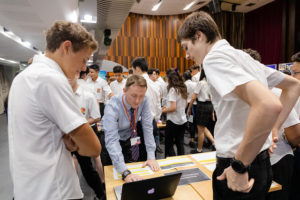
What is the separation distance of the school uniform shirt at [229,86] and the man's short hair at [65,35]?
56 cm

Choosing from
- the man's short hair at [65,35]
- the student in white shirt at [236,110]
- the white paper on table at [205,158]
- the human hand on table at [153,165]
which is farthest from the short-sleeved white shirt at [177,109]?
the man's short hair at [65,35]

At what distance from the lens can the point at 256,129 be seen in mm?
583

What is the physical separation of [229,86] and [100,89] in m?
3.83

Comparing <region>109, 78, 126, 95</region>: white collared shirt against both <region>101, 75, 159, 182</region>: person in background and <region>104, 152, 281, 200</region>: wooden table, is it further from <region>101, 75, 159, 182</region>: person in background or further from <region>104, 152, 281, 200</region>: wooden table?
<region>104, 152, 281, 200</region>: wooden table

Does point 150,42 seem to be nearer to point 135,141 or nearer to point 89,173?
point 89,173

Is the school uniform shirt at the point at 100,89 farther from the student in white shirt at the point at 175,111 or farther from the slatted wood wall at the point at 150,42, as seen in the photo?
the slatted wood wall at the point at 150,42

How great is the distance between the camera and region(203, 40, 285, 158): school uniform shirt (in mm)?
634

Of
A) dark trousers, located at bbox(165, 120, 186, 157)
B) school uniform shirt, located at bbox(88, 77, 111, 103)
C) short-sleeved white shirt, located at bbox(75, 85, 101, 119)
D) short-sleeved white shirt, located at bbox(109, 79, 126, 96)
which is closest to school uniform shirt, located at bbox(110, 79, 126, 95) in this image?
short-sleeved white shirt, located at bbox(109, 79, 126, 96)

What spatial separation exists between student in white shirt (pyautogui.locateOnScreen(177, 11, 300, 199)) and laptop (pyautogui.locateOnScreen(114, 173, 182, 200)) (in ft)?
0.80

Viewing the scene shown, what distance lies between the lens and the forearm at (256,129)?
56 centimetres

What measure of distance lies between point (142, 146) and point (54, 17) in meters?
3.27

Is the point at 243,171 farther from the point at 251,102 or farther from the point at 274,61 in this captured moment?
the point at 274,61

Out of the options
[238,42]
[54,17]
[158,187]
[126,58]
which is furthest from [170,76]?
[238,42]

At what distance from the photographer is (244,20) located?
8430 millimetres
